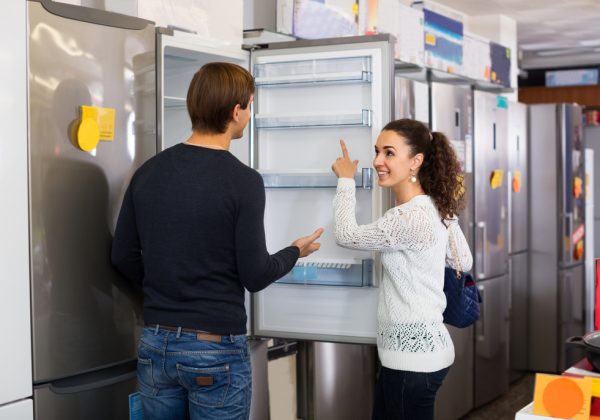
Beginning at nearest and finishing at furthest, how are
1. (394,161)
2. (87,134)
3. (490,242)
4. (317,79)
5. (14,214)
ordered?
1. (14,214)
2. (87,134)
3. (394,161)
4. (317,79)
5. (490,242)

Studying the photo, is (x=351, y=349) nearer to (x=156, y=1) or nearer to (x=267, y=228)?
(x=267, y=228)

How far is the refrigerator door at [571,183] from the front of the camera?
18.5ft

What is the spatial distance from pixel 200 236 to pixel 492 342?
11.2ft

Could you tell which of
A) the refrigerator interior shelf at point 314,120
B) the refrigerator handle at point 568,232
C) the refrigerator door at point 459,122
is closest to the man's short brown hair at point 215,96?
the refrigerator interior shelf at point 314,120

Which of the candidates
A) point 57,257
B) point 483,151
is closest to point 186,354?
point 57,257

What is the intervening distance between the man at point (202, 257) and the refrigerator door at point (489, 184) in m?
2.91

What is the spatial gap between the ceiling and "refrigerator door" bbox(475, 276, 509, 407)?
2382 mm

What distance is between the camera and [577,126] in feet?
19.2

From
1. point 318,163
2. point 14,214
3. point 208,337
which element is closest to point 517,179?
point 318,163

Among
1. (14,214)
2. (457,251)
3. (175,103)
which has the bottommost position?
(457,251)

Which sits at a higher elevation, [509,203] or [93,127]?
[93,127]

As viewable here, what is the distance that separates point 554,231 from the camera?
5.66m

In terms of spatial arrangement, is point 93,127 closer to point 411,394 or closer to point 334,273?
point 334,273

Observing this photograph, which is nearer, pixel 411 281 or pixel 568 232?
pixel 411 281
